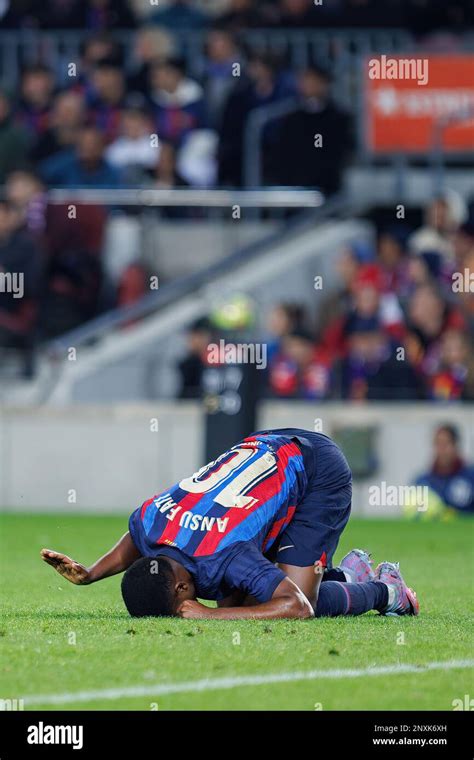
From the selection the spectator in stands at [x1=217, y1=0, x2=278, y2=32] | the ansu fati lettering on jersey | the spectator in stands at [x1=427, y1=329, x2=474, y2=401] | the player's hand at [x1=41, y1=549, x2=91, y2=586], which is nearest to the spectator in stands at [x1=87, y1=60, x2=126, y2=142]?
the spectator in stands at [x1=217, y1=0, x2=278, y2=32]

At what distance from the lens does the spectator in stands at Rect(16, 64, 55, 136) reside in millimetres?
23922

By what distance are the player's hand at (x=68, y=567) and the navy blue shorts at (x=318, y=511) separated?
97cm

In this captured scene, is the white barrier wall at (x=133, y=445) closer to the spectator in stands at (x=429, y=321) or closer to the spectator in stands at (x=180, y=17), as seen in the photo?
the spectator in stands at (x=429, y=321)

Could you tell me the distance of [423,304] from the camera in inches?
785

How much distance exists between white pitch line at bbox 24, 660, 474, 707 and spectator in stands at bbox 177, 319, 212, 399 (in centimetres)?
1265

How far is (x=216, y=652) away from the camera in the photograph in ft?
25.6

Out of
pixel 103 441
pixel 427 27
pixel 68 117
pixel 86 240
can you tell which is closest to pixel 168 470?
pixel 103 441

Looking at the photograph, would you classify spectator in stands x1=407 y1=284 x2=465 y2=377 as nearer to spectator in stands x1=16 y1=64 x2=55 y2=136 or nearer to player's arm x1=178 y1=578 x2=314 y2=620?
spectator in stands x1=16 y1=64 x2=55 y2=136

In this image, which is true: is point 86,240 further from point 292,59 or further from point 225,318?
point 292,59

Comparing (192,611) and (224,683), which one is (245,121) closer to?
(192,611)

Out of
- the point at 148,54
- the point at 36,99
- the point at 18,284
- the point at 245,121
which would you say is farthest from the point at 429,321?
the point at 36,99

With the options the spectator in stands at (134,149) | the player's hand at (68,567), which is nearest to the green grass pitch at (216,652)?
the player's hand at (68,567)

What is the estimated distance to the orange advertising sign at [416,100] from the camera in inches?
893

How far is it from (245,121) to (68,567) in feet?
47.5
